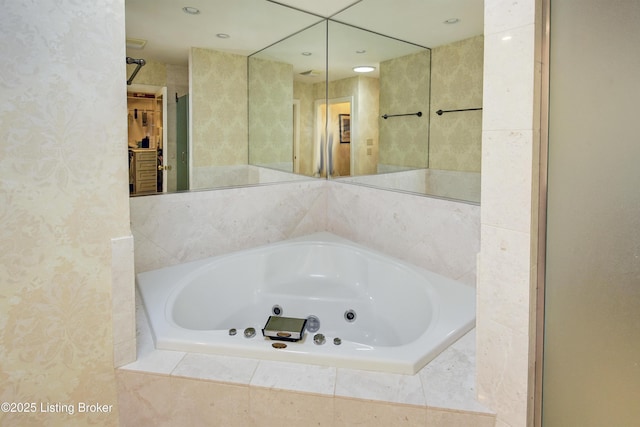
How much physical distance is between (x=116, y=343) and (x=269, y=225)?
1.45 meters

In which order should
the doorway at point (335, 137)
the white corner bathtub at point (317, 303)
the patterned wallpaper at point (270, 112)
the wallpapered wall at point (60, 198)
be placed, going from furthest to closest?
1. the doorway at point (335, 137)
2. the patterned wallpaper at point (270, 112)
3. the white corner bathtub at point (317, 303)
4. the wallpapered wall at point (60, 198)

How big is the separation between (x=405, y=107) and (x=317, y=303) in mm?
1476

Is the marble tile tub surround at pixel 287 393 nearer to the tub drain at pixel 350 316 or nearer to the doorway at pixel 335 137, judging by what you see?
the tub drain at pixel 350 316

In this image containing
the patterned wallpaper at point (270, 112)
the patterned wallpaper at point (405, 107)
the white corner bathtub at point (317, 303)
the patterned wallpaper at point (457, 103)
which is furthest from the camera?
the patterned wallpaper at point (270, 112)

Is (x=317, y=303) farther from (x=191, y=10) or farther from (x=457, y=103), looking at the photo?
(x=191, y=10)

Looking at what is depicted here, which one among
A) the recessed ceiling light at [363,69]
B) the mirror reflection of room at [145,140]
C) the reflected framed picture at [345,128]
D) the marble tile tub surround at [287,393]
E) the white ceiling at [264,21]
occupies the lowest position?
the marble tile tub surround at [287,393]

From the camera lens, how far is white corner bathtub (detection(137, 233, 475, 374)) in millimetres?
1500

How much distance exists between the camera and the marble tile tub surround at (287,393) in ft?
4.14

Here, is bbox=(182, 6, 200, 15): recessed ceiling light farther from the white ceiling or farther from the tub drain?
the tub drain

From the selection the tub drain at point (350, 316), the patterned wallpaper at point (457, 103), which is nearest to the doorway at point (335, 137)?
the patterned wallpaper at point (457, 103)

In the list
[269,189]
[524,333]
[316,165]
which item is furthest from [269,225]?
[524,333]

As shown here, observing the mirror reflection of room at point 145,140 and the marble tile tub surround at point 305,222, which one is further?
the marble tile tub surround at point 305,222

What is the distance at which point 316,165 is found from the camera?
3.21 meters

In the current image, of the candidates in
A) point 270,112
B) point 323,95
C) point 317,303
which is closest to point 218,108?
point 270,112
